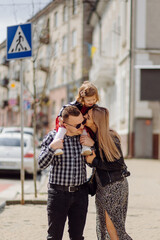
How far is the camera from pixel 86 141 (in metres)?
4.18

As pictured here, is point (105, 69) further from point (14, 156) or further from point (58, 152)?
point (58, 152)

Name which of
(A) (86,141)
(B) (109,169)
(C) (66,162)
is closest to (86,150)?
(A) (86,141)

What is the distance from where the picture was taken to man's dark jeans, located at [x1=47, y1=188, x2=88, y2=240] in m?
4.22

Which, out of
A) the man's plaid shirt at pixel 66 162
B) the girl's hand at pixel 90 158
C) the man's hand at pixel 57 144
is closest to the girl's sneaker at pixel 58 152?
the man's hand at pixel 57 144

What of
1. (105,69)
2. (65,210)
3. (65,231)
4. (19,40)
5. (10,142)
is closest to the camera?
(65,210)

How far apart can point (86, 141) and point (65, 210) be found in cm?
59

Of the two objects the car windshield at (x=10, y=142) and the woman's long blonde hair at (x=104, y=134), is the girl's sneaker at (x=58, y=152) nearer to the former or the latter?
the woman's long blonde hair at (x=104, y=134)

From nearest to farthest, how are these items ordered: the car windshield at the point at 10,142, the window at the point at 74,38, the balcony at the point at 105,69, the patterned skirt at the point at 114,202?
the patterned skirt at the point at 114,202 → the car windshield at the point at 10,142 → the balcony at the point at 105,69 → the window at the point at 74,38

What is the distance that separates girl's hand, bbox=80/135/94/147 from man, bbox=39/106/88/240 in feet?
0.18

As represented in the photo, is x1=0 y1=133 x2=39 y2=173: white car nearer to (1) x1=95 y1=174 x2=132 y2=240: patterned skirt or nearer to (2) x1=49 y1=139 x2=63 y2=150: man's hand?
(1) x1=95 y1=174 x2=132 y2=240: patterned skirt

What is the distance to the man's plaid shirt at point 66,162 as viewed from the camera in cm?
421

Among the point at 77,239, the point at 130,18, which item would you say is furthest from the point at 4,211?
the point at 130,18

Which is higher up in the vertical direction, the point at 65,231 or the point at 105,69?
the point at 105,69

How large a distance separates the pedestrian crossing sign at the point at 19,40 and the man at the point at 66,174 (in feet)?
15.5
